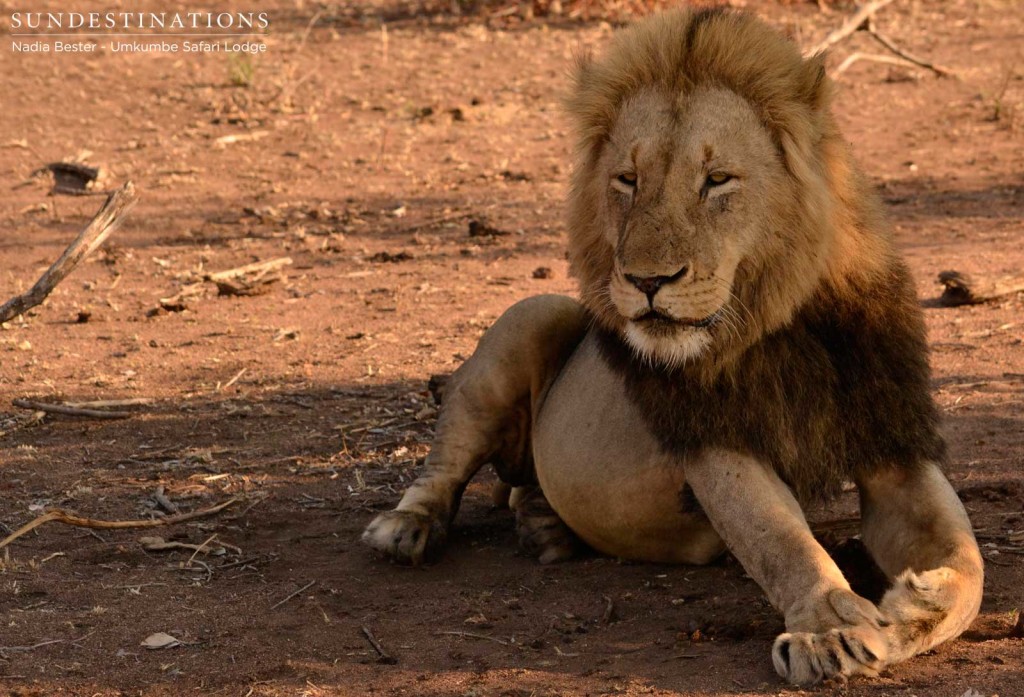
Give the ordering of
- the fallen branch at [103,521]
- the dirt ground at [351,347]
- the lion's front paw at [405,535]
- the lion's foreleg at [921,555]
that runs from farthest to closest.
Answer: the lion's front paw at [405,535], the fallen branch at [103,521], the dirt ground at [351,347], the lion's foreleg at [921,555]

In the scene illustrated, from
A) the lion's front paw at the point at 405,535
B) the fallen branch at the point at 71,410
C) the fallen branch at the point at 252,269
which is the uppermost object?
the fallen branch at the point at 252,269

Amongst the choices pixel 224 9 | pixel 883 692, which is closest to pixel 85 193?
pixel 224 9

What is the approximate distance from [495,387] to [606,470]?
0.71 metres

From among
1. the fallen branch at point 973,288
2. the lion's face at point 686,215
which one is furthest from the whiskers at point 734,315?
the fallen branch at point 973,288

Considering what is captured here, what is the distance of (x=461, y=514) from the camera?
5148mm

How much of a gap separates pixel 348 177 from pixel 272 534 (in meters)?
5.24

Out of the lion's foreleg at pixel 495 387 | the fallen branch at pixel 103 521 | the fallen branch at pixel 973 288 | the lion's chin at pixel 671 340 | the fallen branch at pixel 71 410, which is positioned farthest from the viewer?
the fallen branch at pixel 973 288

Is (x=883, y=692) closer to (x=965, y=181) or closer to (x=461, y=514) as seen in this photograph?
(x=461, y=514)

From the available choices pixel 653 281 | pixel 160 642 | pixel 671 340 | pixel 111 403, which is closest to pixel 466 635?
pixel 160 642

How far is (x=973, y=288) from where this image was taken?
6.85m

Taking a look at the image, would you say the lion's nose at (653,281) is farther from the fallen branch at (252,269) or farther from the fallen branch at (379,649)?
the fallen branch at (252,269)

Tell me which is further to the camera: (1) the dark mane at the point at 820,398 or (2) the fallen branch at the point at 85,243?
(2) the fallen branch at the point at 85,243

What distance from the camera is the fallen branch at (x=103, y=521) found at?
4.40 m

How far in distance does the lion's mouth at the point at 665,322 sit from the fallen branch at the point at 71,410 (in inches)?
112
